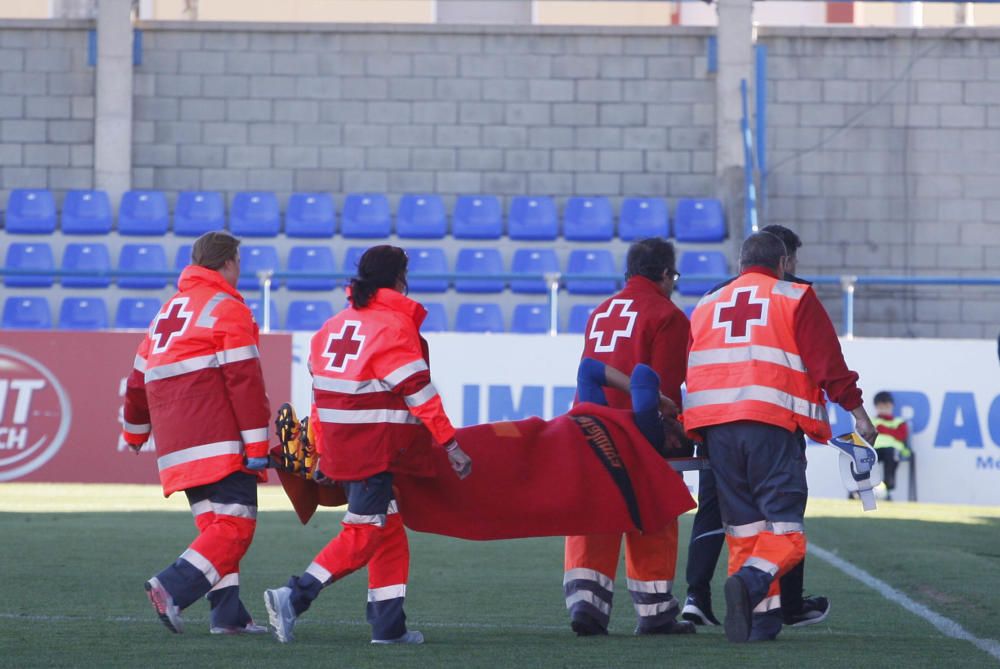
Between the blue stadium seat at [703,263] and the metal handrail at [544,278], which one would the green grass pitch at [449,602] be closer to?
the metal handrail at [544,278]

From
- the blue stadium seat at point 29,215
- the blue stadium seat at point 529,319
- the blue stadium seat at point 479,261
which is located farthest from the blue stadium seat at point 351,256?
the blue stadium seat at point 29,215

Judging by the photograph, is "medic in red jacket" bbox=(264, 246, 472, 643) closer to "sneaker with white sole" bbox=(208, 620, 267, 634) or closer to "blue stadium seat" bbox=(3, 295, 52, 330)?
"sneaker with white sole" bbox=(208, 620, 267, 634)

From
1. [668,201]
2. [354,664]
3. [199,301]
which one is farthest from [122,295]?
[354,664]

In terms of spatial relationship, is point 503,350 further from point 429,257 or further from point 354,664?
point 354,664

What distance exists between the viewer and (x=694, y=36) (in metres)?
21.3

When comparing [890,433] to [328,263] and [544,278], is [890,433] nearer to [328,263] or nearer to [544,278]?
[544,278]

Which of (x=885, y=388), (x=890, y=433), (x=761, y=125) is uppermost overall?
(x=761, y=125)

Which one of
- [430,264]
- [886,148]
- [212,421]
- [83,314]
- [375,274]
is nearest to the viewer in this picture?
[375,274]

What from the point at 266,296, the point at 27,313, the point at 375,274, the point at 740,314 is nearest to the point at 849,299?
the point at 266,296

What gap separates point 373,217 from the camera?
20.2 meters

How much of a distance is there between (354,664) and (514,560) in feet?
15.9

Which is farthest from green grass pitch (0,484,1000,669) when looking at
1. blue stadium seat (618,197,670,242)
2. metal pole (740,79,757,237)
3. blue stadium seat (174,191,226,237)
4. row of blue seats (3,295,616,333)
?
blue stadium seat (618,197,670,242)

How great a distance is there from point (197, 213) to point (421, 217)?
282cm

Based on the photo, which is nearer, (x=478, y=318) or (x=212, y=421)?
(x=212, y=421)
